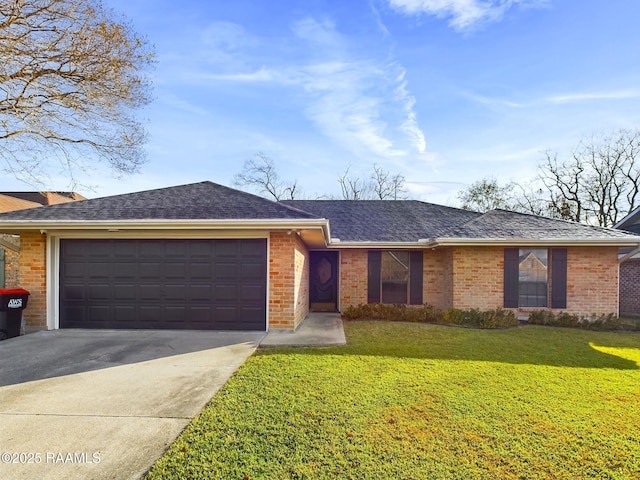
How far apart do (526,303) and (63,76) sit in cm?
1524

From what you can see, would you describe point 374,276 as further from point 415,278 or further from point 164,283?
point 164,283

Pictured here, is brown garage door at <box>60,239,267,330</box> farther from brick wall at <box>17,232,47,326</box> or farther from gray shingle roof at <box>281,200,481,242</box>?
gray shingle roof at <box>281,200,481,242</box>

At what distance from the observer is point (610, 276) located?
993 cm

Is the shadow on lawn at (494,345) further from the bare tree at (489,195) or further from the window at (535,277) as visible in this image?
the bare tree at (489,195)

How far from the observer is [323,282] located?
39.0 ft

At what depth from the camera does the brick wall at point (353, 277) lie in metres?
11.1

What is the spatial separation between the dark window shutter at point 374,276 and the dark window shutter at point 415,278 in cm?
105

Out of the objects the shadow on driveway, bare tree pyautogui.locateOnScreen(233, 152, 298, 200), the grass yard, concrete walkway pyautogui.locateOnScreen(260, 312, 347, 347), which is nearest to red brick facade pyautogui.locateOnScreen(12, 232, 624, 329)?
concrete walkway pyautogui.locateOnScreen(260, 312, 347, 347)

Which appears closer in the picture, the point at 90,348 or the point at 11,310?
the point at 90,348

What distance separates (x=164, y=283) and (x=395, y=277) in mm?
7100

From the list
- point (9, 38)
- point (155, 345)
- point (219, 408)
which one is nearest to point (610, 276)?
point (219, 408)

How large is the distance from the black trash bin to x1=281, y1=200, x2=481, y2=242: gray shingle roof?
8258 mm

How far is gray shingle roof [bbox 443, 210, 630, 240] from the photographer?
971 cm

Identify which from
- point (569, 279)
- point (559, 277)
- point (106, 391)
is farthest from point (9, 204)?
point (569, 279)
